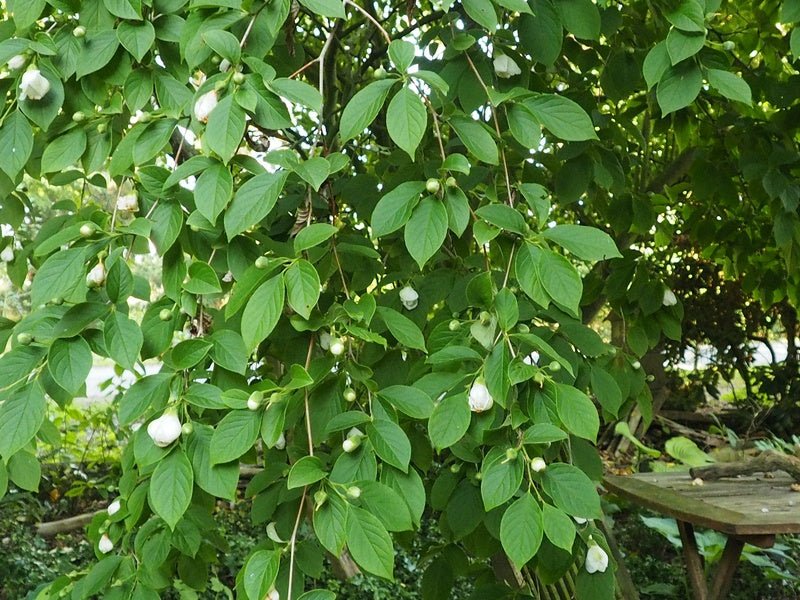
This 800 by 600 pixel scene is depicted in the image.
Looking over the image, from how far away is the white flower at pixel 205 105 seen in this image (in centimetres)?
83

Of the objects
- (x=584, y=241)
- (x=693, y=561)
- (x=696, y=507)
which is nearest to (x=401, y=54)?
(x=584, y=241)

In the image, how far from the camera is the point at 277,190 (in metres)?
0.83

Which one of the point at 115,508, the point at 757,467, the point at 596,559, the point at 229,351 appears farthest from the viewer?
the point at 757,467

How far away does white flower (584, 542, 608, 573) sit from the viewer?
0.99 m

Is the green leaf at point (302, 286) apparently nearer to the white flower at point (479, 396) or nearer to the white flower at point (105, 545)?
the white flower at point (479, 396)

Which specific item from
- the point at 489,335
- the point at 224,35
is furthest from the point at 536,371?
the point at 224,35

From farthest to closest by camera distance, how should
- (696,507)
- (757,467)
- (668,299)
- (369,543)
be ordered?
1. (757,467)
2. (696,507)
3. (668,299)
4. (369,543)

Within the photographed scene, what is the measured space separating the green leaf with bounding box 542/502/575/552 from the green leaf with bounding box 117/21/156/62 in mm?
698

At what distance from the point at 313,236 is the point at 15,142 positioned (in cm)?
42

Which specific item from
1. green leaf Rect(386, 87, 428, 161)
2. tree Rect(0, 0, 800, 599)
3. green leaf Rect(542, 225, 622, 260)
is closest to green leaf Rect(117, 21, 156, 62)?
tree Rect(0, 0, 800, 599)

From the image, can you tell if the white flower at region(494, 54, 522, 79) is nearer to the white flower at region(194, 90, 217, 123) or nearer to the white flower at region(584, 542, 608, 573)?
the white flower at region(194, 90, 217, 123)

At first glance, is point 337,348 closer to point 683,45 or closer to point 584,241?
point 584,241

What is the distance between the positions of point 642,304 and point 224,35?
1009mm

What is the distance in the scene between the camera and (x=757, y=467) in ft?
8.00
